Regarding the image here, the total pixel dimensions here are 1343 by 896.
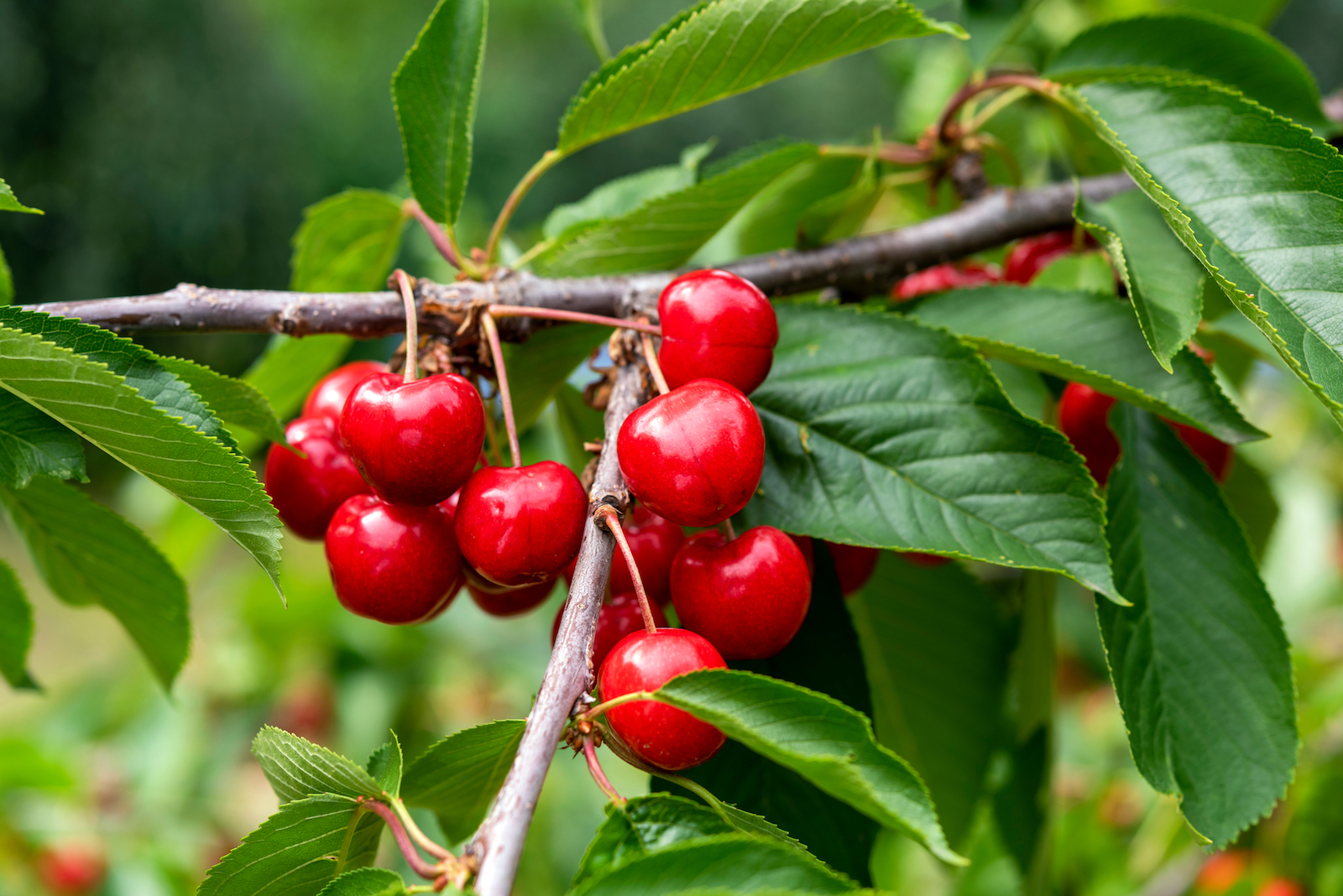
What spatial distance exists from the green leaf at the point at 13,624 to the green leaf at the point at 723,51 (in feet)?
1.90

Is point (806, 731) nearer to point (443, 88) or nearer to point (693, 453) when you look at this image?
point (693, 453)

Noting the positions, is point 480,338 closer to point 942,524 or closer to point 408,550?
point 408,550

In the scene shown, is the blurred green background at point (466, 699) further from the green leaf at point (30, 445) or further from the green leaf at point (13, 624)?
the green leaf at point (30, 445)

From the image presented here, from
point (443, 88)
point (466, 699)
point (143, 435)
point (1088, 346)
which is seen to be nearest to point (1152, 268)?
point (1088, 346)

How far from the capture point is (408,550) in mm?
Answer: 567

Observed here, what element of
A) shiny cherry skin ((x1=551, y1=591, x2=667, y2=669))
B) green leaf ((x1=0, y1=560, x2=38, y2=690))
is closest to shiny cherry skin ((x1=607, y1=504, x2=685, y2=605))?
shiny cherry skin ((x1=551, y1=591, x2=667, y2=669))

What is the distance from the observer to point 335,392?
717mm

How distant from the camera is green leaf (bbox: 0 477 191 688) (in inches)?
28.9

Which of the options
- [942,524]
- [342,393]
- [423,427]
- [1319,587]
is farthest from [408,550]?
[1319,587]

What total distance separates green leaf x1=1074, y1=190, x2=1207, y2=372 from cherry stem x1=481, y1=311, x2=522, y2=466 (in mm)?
381

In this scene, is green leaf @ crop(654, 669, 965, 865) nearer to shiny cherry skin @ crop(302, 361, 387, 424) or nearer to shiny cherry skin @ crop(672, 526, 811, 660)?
shiny cherry skin @ crop(672, 526, 811, 660)

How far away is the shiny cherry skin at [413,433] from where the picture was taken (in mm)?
521

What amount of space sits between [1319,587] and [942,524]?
1765mm

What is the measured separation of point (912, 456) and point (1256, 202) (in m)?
0.26
